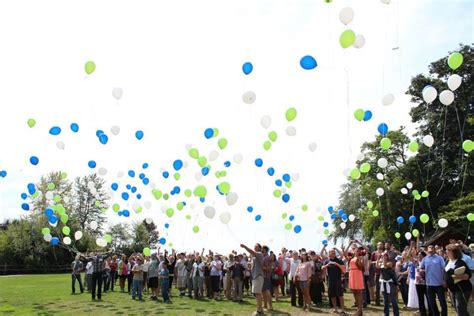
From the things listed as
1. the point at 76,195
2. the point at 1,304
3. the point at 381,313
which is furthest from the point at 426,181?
the point at 76,195

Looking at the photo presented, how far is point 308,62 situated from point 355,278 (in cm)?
450

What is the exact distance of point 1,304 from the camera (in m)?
12.6

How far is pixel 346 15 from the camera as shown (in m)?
7.66

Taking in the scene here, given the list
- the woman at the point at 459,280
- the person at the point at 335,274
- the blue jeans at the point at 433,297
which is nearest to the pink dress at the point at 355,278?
the person at the point at 335,274

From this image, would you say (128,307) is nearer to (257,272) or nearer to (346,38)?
(257,272)

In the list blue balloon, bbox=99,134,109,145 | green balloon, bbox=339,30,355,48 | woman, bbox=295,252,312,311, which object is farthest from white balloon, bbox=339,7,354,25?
blue balloon, bbox=99,134,109,145

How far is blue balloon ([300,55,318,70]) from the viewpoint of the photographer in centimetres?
797

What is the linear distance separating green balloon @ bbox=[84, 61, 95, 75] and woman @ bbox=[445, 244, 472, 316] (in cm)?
808

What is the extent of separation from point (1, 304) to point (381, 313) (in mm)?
10609

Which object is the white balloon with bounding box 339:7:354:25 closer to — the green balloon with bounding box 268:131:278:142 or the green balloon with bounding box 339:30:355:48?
the green balloon with bounding box 339:30:355:48

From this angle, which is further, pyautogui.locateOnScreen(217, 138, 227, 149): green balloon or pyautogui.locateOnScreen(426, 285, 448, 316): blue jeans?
pyautogui.locateOnScreen(217, 138, 227, 149): green balloon

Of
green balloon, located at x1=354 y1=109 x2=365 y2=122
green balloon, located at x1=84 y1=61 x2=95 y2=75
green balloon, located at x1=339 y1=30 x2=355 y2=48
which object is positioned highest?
green balloon, located at x1=84 y1=61 x2=95 y2=75

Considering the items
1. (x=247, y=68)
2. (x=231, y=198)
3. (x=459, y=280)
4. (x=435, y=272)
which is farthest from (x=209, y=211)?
(x=459, y=280)

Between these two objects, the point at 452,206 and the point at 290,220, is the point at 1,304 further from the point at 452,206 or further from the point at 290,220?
the point at 452,206
